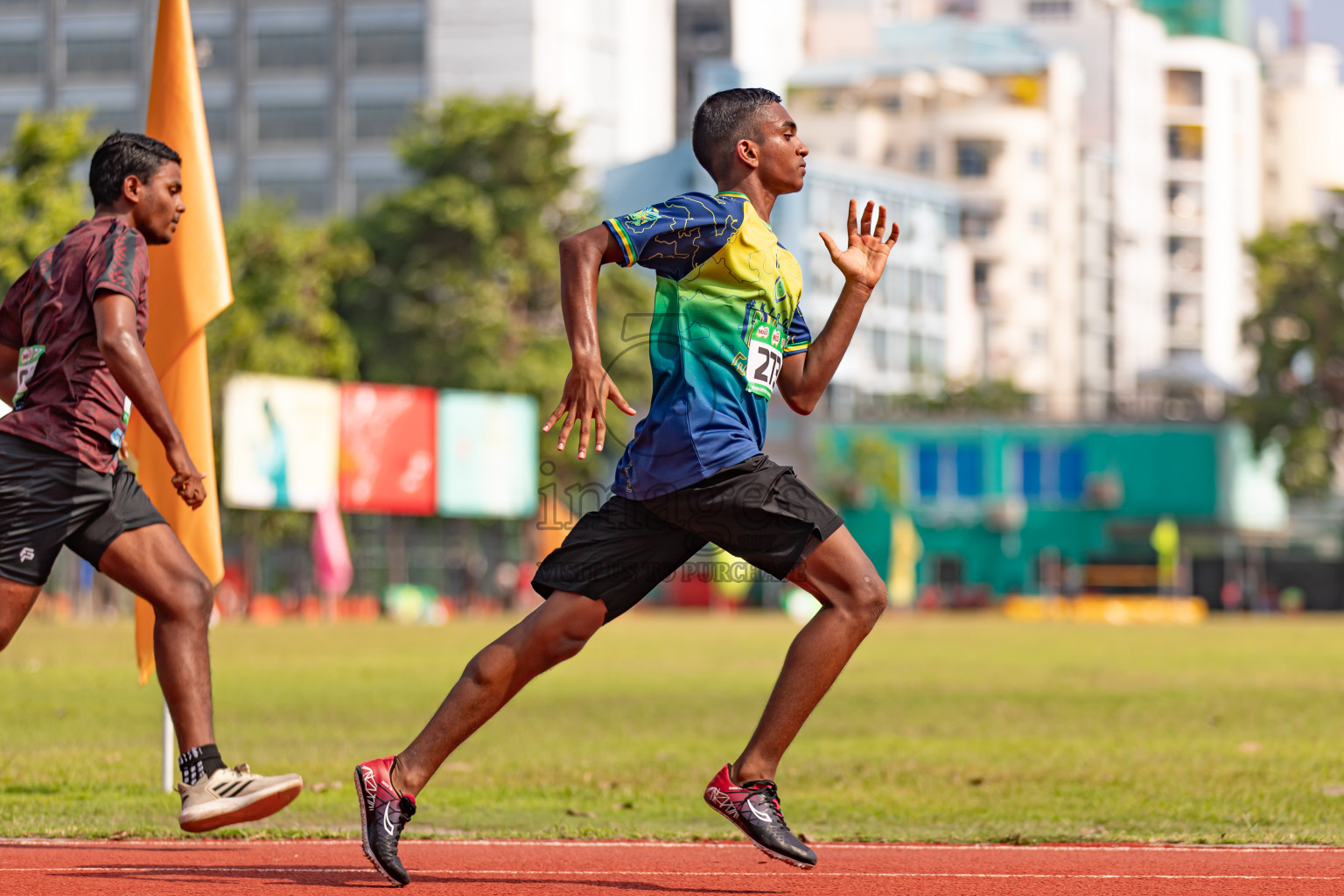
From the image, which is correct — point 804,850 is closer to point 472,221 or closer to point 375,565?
point 472,221

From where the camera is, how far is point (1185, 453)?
69.6 m

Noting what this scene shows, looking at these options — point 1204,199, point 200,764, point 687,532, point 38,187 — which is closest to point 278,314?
point 38,187

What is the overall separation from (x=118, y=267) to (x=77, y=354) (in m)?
0.31

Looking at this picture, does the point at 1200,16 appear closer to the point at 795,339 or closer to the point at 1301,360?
the point at 1301,360

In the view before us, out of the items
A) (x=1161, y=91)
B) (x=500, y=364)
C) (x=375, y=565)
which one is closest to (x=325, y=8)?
(x=375, y=565)

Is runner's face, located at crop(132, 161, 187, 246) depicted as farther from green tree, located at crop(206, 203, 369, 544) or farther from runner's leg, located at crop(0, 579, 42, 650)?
green tree, located at crop(206, 203, 369, 544)

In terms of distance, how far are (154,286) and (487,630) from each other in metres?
32.2

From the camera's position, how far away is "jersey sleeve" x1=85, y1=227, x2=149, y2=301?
613cm

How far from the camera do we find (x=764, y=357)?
6.02 m

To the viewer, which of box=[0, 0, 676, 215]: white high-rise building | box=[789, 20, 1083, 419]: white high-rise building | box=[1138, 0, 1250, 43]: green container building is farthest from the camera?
box=[1138, 0, 1250, 43]: green container building

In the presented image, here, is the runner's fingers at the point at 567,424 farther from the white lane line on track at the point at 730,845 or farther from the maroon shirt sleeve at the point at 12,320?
the white lane line on track at the point at 730,845

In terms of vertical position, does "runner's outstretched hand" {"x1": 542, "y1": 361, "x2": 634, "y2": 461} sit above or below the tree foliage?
below

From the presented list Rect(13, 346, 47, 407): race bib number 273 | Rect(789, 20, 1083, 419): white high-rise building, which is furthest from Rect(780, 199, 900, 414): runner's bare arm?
Rect(789, 20, 1083, 419): white high-rise building

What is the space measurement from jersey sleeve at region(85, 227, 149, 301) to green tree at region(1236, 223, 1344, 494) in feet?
202
